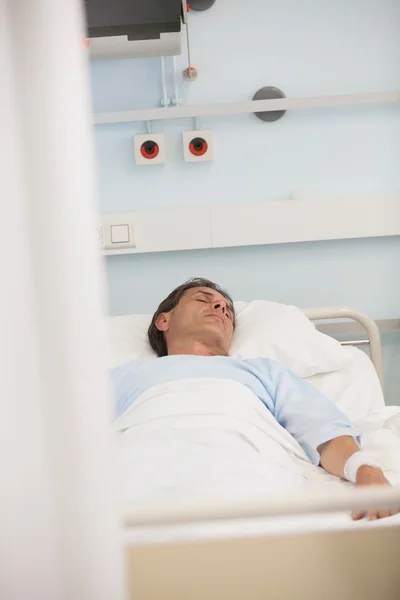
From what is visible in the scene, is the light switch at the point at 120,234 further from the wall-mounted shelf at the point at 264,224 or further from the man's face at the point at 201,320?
the man's face at the point at 201,320

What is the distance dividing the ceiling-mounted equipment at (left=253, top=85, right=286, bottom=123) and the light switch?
0.70m

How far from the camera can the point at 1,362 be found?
50cm

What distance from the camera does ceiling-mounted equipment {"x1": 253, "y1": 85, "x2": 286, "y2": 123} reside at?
257cm

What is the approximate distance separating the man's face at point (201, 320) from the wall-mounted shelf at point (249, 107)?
724mm

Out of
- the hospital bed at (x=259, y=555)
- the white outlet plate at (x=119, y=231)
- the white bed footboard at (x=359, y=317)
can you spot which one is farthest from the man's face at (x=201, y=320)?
the hospital bed at (x=259, y=555)

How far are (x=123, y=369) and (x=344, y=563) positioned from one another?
47.9 inches

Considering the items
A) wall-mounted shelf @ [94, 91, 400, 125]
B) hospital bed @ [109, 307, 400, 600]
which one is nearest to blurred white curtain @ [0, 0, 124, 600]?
hospital bed @ [109, 307, 400, 600]

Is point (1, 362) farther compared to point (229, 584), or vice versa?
point (229, 584)

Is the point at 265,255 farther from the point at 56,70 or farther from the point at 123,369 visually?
the point at 56,70

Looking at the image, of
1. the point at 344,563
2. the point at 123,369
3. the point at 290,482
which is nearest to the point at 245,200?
the point at 123,369

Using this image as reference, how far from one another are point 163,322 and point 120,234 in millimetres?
552

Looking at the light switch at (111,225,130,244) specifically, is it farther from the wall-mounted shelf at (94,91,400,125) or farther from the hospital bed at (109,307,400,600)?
the hospital bed at (109,307,400,600)

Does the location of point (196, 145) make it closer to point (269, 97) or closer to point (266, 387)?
point (269, 97)

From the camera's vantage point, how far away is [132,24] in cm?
222
